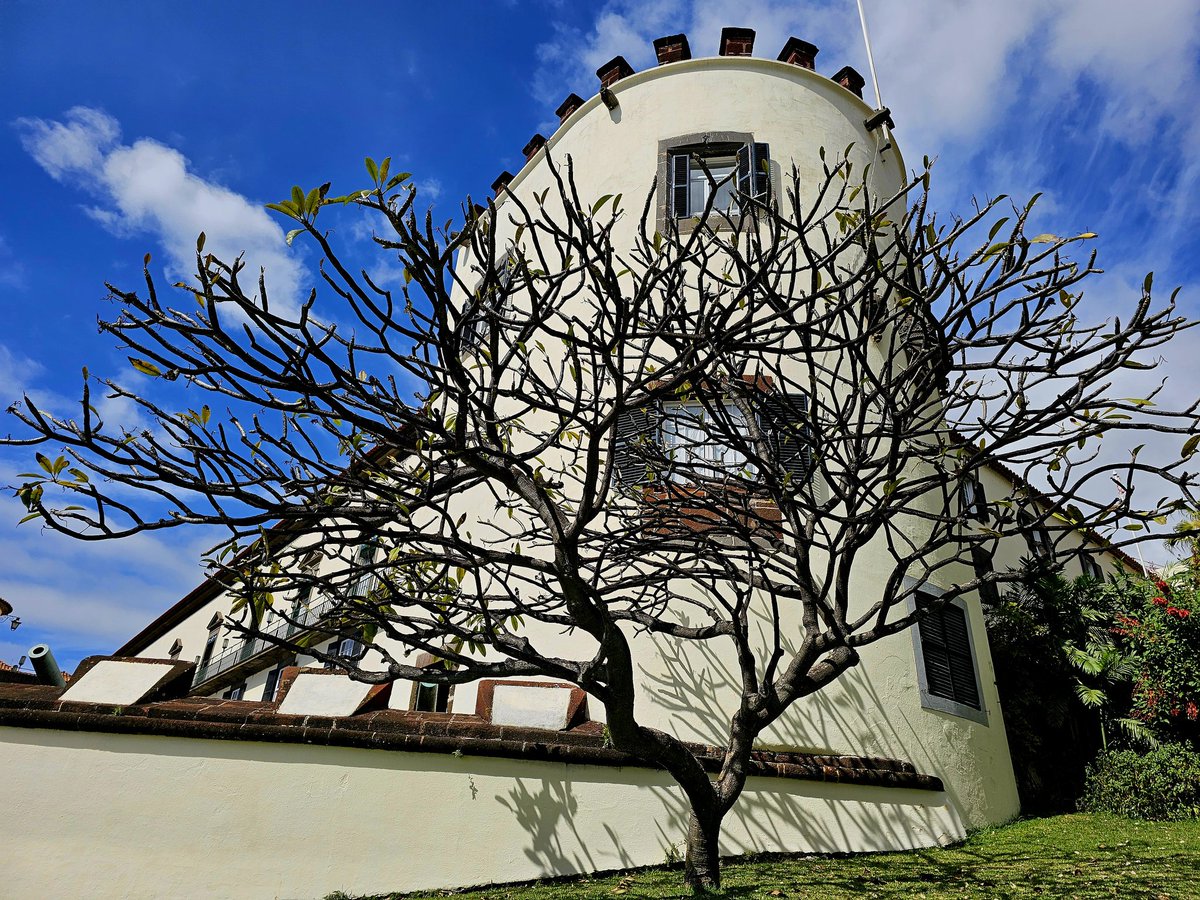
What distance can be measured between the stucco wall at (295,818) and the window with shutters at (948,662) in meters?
3.30

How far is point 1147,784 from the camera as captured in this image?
9.62m

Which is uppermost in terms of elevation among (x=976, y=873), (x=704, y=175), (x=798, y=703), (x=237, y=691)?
(x=704, y=175)

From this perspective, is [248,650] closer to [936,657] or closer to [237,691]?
[237,691]

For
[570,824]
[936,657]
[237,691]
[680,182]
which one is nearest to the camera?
[570,824]

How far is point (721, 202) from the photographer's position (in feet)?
39.0

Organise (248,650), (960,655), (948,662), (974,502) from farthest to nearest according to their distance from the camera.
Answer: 1. (248,650)
2. (960,655)
3. (948,662)
4. (974,502)

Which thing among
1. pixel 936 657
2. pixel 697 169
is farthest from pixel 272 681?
pixel 936 657

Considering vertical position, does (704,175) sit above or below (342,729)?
above

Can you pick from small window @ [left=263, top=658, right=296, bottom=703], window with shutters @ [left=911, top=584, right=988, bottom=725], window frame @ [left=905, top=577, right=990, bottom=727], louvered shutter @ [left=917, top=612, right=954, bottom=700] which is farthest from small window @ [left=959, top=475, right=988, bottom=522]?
small window @ [left=263, top=658, right=296, bottom=703]

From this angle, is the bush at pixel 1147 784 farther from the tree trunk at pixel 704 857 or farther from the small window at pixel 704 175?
the small window at pixel 704 175

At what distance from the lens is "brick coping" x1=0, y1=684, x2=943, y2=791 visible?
6.89 meters

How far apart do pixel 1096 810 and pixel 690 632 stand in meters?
6.97

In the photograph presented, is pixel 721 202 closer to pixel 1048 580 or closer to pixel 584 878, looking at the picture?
pixel 1048 580

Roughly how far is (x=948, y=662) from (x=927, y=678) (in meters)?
0.64
